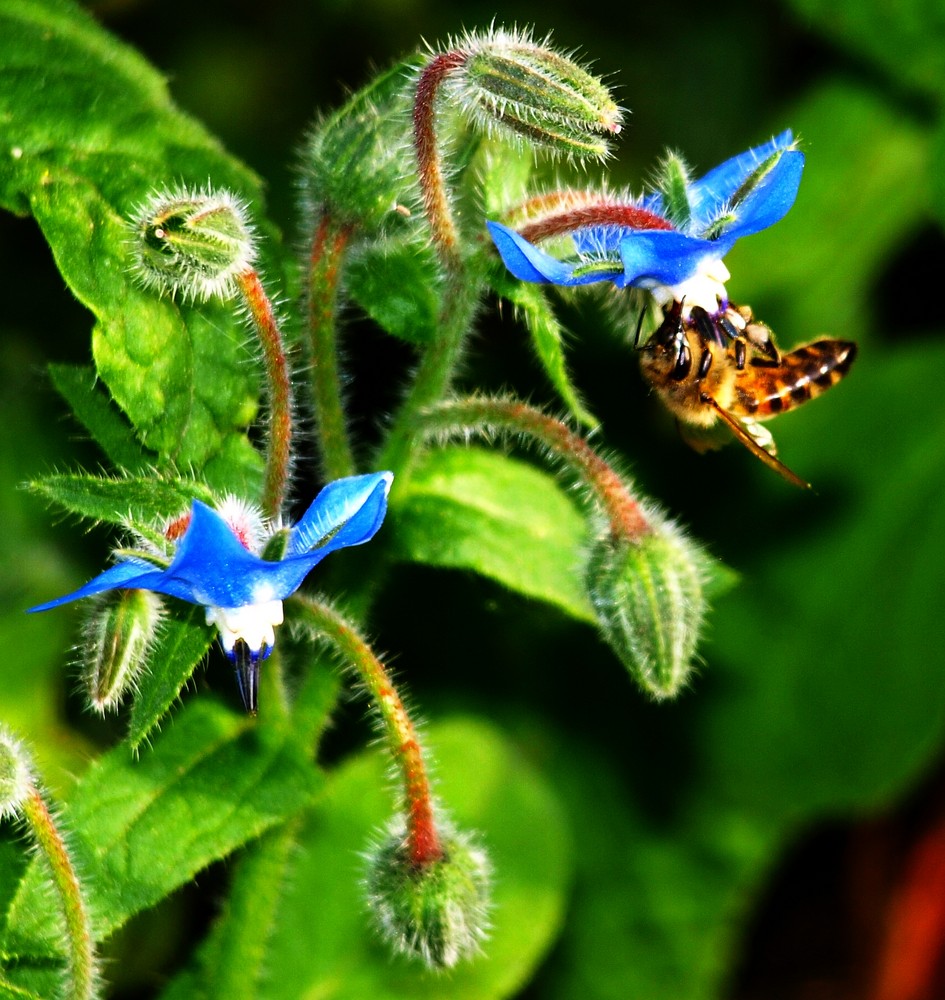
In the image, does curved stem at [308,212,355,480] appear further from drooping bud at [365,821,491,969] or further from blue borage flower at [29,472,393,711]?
drooping bud at [365,821,491,969]

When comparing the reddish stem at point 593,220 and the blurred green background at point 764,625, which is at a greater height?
the reddish stem at point 593,220

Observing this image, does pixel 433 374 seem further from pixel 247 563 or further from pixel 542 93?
pixel 247 563

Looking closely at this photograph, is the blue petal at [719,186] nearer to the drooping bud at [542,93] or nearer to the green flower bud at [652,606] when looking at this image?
the drooping bud at [542,93]

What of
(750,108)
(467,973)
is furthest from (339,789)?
(750,108)

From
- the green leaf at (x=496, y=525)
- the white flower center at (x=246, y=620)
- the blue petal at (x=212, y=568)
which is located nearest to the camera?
the blue petal at (x=212, y=568)

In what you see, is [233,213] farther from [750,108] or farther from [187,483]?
[750,108]

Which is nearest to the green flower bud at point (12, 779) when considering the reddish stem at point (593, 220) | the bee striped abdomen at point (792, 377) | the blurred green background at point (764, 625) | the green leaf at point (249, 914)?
the green leaf at point (249, 914)
